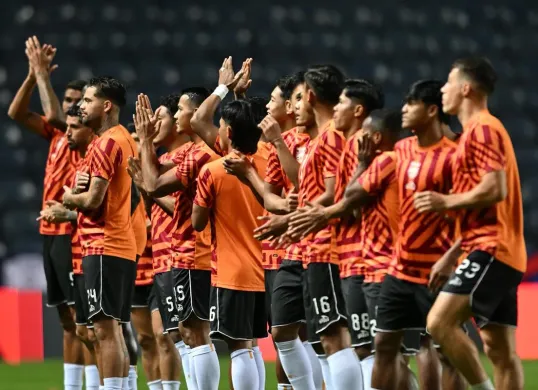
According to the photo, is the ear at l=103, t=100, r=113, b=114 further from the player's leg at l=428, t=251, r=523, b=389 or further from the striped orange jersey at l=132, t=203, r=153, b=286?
the player's leg at l=428, t=251, r=523, b=389

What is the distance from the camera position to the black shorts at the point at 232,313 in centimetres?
678

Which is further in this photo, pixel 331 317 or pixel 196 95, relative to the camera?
pixel 196 95

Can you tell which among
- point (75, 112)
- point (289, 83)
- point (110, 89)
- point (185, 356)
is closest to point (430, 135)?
point (289, 83)

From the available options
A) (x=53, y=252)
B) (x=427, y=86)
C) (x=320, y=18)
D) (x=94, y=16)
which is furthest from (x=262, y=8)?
(x=427, y=86)

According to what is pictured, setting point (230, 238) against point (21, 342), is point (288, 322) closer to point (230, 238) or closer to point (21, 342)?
point (230, 238)

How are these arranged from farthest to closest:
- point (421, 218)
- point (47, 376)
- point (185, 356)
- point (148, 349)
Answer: point (47, 376), point (148, 349), point (185, 356), point (421, 218)

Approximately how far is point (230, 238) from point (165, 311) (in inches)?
35.5

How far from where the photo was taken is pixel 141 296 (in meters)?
8.79

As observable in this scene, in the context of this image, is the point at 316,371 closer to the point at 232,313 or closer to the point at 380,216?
the point at 232,313

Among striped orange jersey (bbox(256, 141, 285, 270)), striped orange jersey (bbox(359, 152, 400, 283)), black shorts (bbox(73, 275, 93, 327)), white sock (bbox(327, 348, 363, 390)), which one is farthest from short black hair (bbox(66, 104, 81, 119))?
white sock (bbox(327, 348, 363, 390))

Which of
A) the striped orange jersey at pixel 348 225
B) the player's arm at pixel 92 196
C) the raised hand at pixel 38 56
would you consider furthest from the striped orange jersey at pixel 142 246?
the striped orange jersey at pixel 348 225

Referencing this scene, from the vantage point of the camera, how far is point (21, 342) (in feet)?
41.8

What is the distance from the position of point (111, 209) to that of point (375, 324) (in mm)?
2159

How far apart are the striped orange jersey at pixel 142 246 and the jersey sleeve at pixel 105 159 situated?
95cm
